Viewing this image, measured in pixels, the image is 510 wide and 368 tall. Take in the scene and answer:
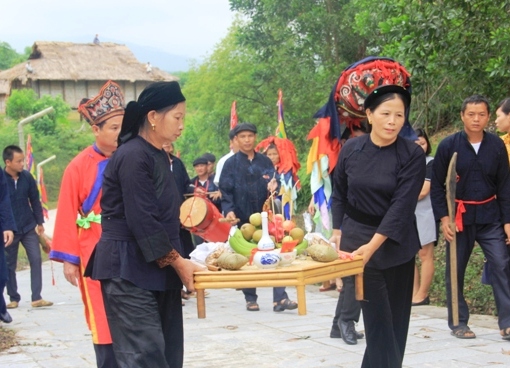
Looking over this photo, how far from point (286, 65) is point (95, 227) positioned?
41.1 ft

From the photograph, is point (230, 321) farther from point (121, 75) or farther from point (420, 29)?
point (121, 75)

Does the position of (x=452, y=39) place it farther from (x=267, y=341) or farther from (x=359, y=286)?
(x=359, y=286)

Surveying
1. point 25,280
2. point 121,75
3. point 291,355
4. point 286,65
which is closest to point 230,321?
point 291,355

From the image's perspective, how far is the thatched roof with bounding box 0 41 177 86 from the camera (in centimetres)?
5466

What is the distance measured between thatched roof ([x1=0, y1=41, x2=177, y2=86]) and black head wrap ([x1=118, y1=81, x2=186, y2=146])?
51.0m

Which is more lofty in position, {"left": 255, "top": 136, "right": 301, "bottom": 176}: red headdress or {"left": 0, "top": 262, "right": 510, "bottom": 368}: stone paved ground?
{"left": 255, "top": 136, "right": 301, "bottom": 176}: red headdress

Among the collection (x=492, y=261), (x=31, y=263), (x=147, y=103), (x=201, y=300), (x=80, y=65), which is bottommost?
(x=31, y=263)

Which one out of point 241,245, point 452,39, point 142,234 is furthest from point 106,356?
point 452,39

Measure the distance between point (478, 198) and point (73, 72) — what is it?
51.0 m

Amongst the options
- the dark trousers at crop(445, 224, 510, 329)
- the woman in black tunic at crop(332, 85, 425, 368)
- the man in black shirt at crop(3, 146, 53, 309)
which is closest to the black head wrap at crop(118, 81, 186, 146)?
the woman in black tunic at crop(332, 85, 425, 368)

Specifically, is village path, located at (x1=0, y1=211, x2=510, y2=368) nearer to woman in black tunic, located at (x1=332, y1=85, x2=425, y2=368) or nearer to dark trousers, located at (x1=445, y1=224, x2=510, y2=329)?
dark trousers, located at (x1=445, y1=224, x2=510, y2=329)

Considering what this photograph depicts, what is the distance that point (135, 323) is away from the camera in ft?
14.1

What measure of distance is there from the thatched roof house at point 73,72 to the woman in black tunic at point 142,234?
51.1 m

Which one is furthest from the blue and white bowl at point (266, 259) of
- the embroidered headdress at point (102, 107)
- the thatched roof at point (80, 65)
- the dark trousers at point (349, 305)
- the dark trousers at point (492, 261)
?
the thatched roof at point (80, 65)
